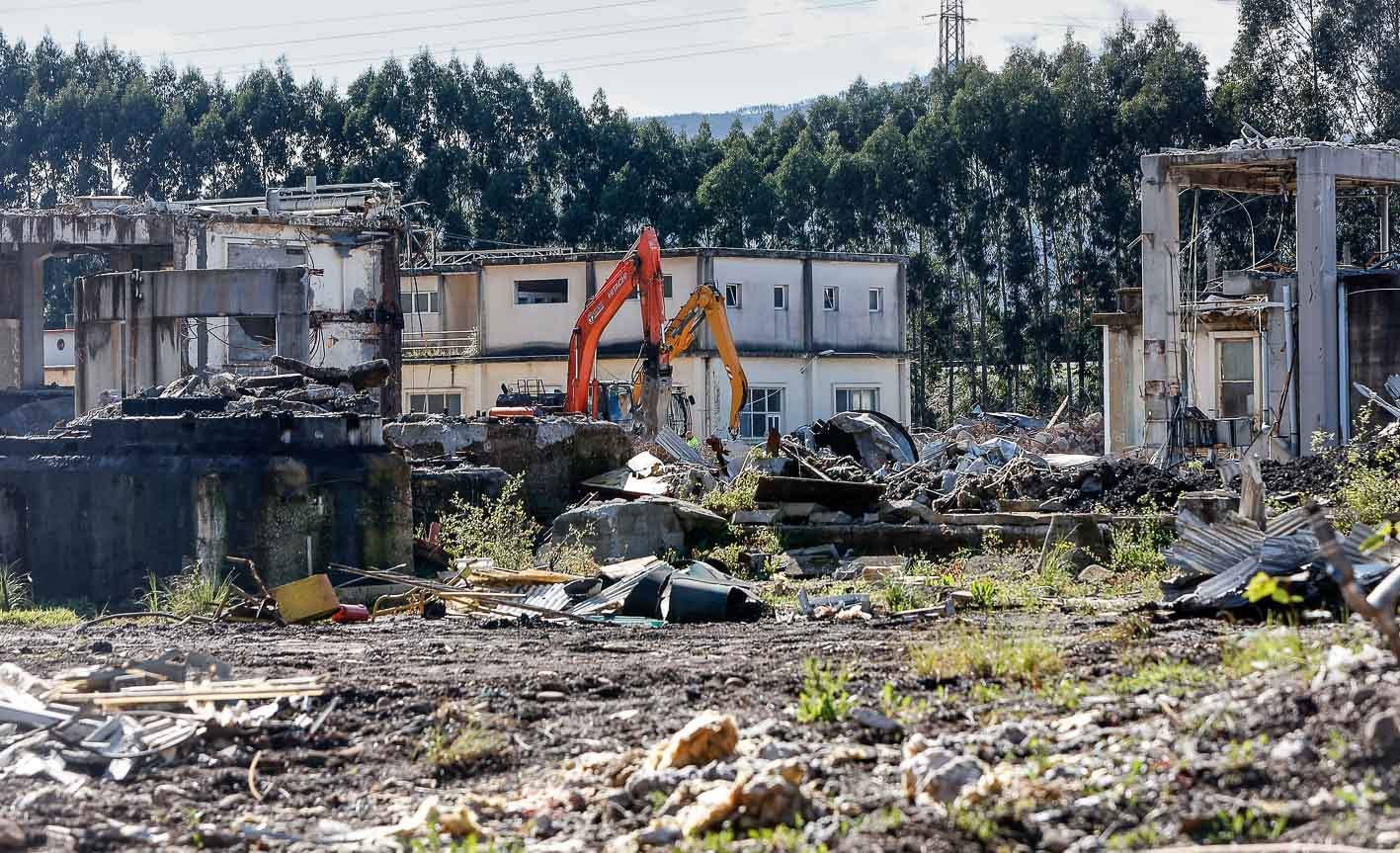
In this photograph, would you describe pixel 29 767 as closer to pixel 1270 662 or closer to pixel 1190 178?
pixel 1270 662

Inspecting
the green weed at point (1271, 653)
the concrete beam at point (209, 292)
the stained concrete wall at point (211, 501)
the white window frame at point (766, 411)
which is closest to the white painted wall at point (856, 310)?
the white window frame at point (766, 411)

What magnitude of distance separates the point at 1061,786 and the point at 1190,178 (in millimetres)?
21261

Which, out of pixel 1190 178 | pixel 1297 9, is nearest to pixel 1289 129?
pixel 1297 9

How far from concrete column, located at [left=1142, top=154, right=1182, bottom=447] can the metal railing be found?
21987 mm

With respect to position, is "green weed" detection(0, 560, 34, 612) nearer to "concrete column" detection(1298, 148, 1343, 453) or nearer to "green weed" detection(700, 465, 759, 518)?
"green weed" detection(700, 465, 759, 518)

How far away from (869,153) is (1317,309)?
85.0ft

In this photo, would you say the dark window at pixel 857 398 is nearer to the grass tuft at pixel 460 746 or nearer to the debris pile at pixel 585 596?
the debris pile at pixel 585 596

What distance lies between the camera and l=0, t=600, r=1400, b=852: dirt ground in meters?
6.06

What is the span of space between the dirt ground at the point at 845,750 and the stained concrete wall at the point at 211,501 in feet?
16.1

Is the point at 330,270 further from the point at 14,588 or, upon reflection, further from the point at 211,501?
the point at 211,501

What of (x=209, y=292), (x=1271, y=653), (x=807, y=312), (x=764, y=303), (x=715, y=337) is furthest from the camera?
(x=807, y=312)

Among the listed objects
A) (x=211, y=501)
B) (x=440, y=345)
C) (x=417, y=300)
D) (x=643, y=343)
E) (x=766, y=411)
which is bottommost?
(x=211, y=501)

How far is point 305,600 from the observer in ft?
46.4

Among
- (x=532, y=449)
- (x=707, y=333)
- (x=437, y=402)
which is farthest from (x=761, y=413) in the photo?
(x=532, y=449)
